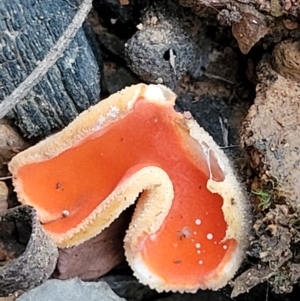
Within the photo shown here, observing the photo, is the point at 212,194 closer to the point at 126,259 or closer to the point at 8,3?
the point at 126,259

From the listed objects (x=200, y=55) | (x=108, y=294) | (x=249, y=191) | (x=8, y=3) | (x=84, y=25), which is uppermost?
(x=8, y=3)

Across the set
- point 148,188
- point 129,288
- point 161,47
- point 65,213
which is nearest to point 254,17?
point 161,47

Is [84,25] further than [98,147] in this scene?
Yes

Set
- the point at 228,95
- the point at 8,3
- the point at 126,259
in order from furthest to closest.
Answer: the point at 228,95 → the point at 126,259 → the point at 8,3

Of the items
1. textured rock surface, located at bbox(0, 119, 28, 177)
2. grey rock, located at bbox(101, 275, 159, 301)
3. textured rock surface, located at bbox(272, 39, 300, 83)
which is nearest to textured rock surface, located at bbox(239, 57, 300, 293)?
textured rock surface, located at bbox(272, 39, 300, 83)

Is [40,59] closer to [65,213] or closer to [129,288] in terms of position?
[65,213]

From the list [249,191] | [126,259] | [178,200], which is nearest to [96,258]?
[126,259]

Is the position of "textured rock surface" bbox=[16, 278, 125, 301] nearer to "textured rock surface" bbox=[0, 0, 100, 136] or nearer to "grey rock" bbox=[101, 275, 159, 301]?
"grey rock" bbox=[101, 275, 159, 301]
